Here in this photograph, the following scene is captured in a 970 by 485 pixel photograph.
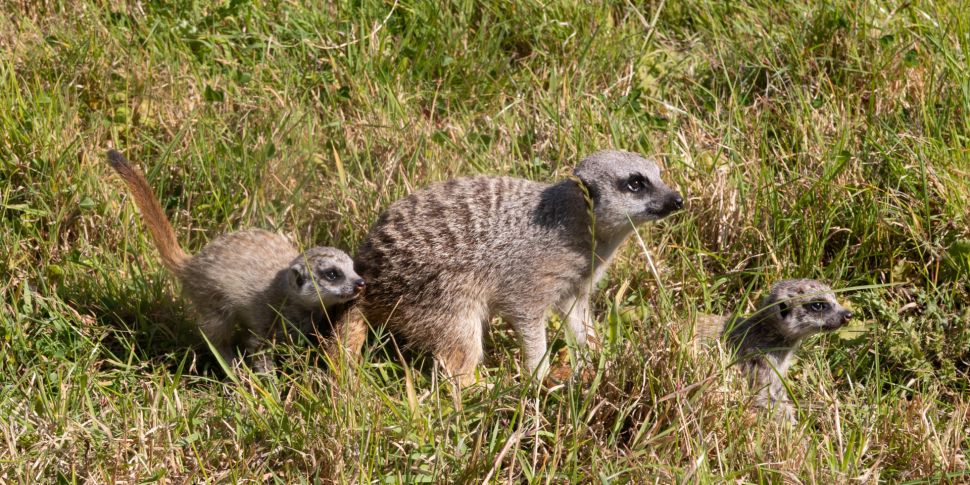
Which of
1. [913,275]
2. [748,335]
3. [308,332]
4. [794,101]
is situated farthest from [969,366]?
[308,332]

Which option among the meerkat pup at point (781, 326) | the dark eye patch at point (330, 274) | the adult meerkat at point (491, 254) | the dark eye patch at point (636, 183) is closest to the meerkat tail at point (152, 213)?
the dark eye patch at point (330, 274)

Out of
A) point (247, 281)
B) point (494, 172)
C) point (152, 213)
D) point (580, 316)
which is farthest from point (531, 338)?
point (152, 213)

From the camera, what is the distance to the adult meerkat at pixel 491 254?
4.88 metres

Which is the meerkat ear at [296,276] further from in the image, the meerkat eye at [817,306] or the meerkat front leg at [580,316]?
the meerkat eye at [817,306]

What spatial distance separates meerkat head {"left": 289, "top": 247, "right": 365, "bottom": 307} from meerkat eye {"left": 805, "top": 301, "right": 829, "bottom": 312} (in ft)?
6.08

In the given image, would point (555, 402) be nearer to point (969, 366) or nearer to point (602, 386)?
point (602, 386)

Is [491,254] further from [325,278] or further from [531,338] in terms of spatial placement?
[325,278]

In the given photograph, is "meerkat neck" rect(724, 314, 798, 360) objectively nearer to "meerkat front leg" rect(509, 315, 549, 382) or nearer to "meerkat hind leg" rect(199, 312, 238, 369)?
"meerkat front leg" rect(509, 315, 549, 382)

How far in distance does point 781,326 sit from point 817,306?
0.55 feet

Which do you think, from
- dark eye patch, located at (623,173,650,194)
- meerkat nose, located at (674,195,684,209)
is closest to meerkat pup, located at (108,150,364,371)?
dark eye patch, located at (623,173,650,194)

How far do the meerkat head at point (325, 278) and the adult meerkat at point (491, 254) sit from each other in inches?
7.4

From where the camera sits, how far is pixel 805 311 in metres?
4.70

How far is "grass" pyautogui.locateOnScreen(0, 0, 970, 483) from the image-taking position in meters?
3.94

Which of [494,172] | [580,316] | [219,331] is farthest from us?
[494,172]
